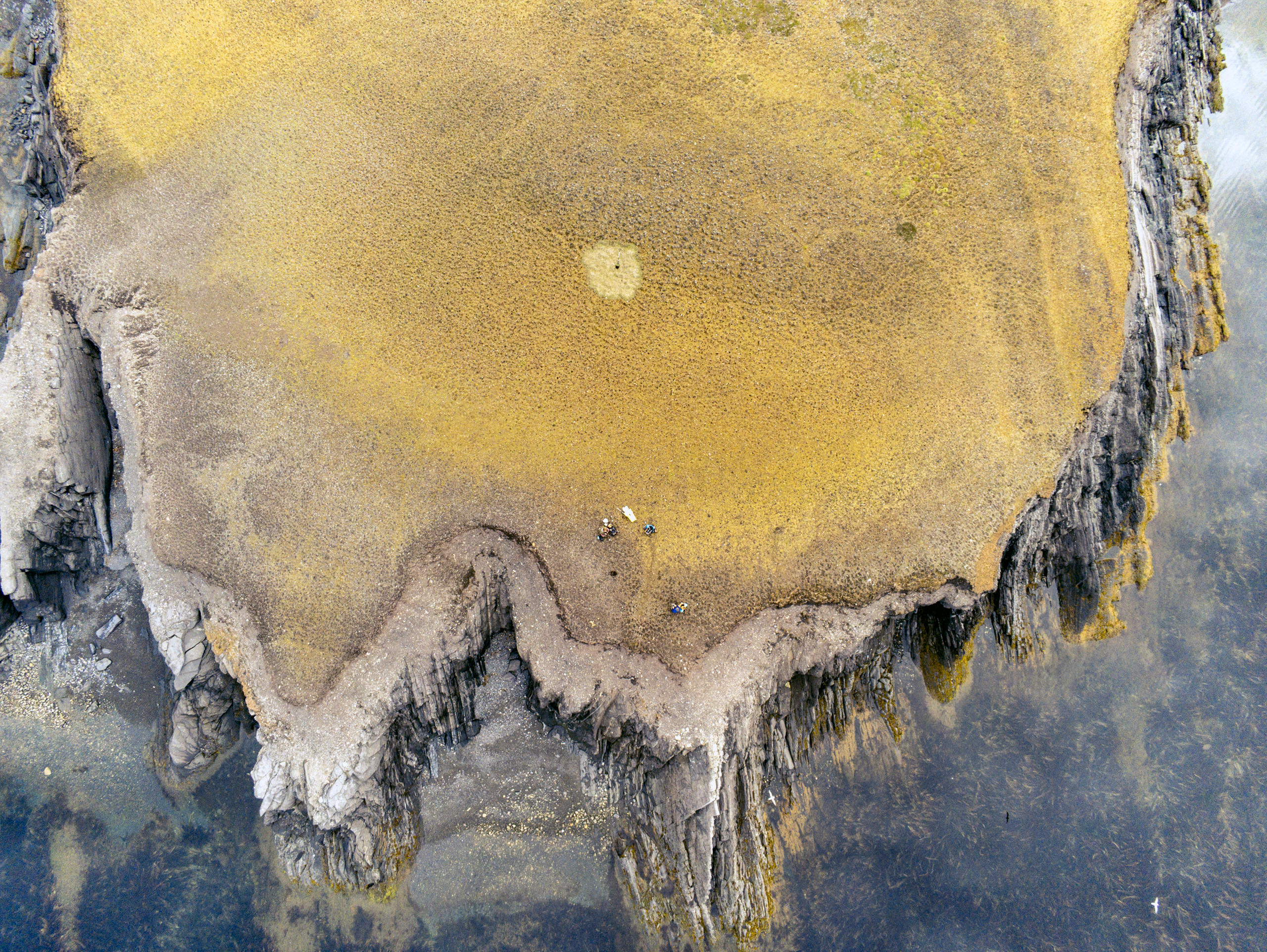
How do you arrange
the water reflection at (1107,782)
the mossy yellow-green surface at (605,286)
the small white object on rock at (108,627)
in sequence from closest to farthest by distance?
the mossy yellow-green surface at (605,286) → the water reflection at (1107,782) → the small white object on rock at (108,627)

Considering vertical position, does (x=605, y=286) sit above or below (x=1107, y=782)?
above

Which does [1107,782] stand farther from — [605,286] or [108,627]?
[108,627]

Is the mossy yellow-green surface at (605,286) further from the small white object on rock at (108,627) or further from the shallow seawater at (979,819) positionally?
the shallow seawater at (979,819)

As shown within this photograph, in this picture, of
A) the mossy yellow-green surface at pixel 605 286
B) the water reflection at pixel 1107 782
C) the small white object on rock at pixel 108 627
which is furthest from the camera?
the small white object on rock at pixel 108 627

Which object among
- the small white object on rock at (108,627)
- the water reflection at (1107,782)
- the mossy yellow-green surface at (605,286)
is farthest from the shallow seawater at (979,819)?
the mossy yellow-green surface at (605,286)

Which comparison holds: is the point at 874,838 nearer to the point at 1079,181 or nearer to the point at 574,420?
the point at 574,420

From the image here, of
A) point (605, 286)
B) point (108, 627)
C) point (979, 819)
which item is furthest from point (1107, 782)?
point (108, 627)

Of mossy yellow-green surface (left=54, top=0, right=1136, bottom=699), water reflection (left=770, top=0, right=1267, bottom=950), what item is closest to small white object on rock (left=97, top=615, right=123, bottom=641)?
mossy yellow-green surface (left=54, top=0, right=1136, bottom=699)
